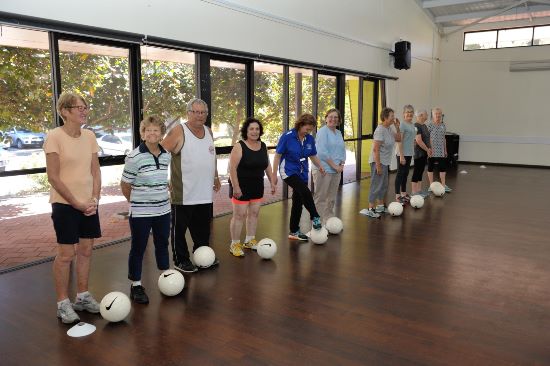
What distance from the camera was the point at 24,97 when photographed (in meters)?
4.00

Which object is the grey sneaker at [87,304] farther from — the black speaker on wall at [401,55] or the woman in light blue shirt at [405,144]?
the black speaker on wall at [401,55]

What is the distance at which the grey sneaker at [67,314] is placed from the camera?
109 inches

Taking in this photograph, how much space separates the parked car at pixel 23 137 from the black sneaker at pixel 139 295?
5.92 ft

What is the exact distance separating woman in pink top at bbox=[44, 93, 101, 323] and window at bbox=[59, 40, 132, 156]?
178 centimetres

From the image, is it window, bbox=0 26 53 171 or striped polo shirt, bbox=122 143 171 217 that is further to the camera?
window, bbox=0 26 53 171

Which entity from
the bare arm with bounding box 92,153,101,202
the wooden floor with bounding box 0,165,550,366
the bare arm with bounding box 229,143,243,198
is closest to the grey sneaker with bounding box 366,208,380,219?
the wooden floor with bounding box 0,165,550,366

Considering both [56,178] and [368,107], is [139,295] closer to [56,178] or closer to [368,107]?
[56,178]

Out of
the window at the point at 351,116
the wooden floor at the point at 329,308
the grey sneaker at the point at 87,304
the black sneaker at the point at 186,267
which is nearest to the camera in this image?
the wooden floor at the point at 329,308

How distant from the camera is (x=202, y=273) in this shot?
371cm

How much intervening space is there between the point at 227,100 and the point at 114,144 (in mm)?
1818

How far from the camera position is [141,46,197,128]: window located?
16.2ft

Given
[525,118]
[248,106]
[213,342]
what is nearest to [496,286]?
[213,342]

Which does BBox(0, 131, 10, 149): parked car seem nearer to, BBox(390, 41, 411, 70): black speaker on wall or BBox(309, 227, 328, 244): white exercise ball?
BBox(309, 227, 328, 244): white exercise ball

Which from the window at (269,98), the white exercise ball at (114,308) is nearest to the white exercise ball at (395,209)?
the window at (269,98)
